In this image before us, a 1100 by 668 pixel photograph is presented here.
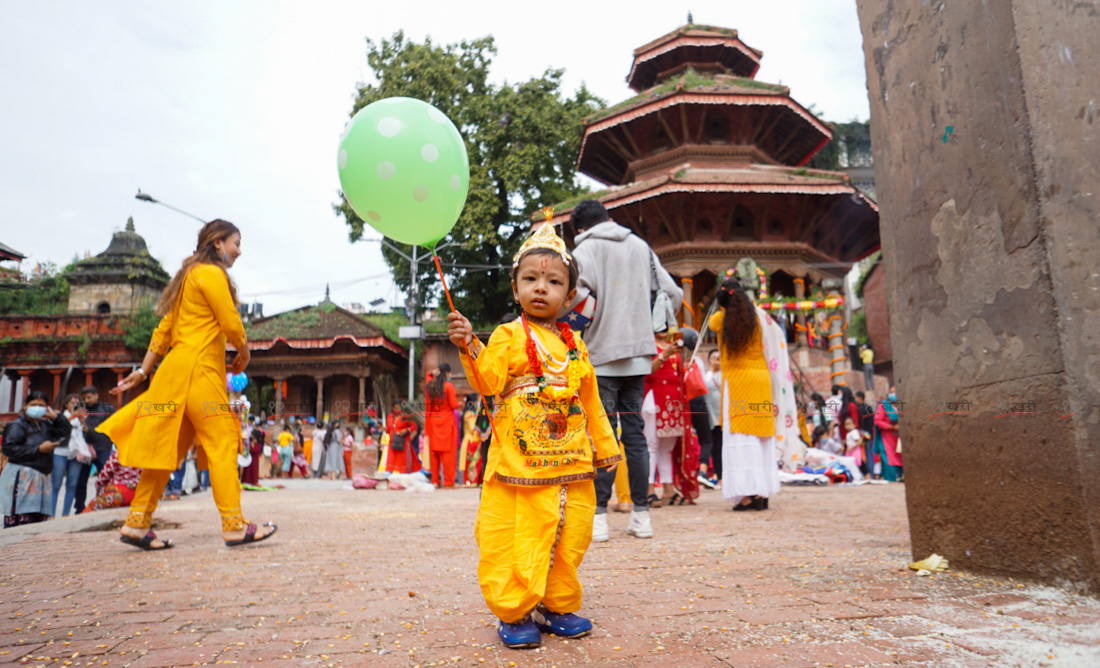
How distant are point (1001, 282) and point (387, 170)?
240 cm

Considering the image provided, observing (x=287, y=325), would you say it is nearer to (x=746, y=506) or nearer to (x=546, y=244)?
(x=746, y=506)

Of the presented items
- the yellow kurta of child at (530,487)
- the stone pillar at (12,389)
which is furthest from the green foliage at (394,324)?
the yellow kurta of child at (530,487)

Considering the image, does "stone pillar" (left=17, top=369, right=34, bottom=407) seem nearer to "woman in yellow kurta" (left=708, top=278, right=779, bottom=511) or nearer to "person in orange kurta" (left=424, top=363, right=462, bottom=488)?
"person in orange kurta" (left=424, top=363, right=462, bottom=488)

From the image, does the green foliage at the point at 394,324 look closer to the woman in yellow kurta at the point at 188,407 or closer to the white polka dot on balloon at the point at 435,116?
the woman in yellow kurta at the point at 188,407

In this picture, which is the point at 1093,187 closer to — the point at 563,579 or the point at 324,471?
the point at 563,579

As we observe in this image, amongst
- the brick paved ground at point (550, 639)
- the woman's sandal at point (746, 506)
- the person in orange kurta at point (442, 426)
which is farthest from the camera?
the person in orange kurta at point (442, 426)

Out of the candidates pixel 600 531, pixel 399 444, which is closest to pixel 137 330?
pixel 399 444

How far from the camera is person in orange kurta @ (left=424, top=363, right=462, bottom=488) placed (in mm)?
10148

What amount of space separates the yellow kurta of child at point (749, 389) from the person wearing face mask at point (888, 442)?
5185mm

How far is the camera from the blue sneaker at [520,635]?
201 cm

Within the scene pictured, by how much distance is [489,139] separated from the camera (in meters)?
24.7

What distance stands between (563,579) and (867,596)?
1151mm

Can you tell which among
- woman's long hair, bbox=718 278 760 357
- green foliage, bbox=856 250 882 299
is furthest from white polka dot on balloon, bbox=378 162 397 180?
green foliage, bbox=856 250 882 299

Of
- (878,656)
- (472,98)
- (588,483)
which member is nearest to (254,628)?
(588,483)
